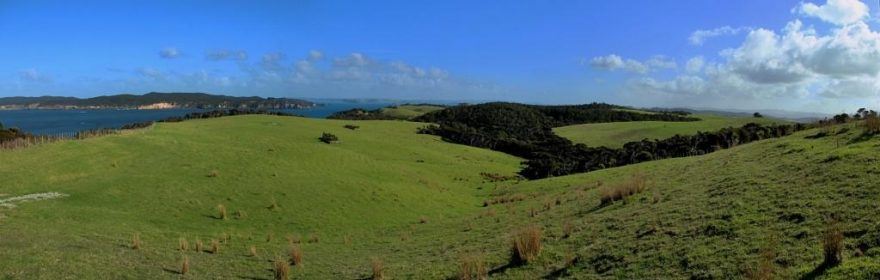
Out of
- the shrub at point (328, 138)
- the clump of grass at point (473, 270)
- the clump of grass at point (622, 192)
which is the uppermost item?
the clump of grass at point (622, 192)

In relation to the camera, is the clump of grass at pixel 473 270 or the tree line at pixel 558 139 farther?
the tree line at pixel 558 139

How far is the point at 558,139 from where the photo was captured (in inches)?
3784

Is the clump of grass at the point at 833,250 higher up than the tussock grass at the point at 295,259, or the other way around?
the clump of grass at the point at 833,250

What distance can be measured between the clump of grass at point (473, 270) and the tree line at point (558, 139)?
98.7 ft

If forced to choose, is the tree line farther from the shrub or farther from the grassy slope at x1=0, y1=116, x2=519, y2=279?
the shrub

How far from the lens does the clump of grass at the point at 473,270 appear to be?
471 inches

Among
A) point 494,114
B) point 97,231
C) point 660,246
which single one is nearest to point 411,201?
point 97,231

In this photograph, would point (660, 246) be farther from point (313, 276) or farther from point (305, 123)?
point (305, 123)

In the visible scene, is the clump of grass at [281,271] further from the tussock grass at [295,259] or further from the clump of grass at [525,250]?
the clump of grass at [525,250]

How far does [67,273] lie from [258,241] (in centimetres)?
924

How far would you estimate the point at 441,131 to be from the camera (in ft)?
294

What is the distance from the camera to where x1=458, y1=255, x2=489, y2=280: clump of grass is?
1195cm

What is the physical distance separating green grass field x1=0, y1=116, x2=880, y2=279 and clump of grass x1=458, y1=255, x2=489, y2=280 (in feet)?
1.18

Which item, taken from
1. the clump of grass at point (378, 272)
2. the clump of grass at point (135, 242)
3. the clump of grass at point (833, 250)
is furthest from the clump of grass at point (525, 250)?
the clump of grass at point (135, 242)
